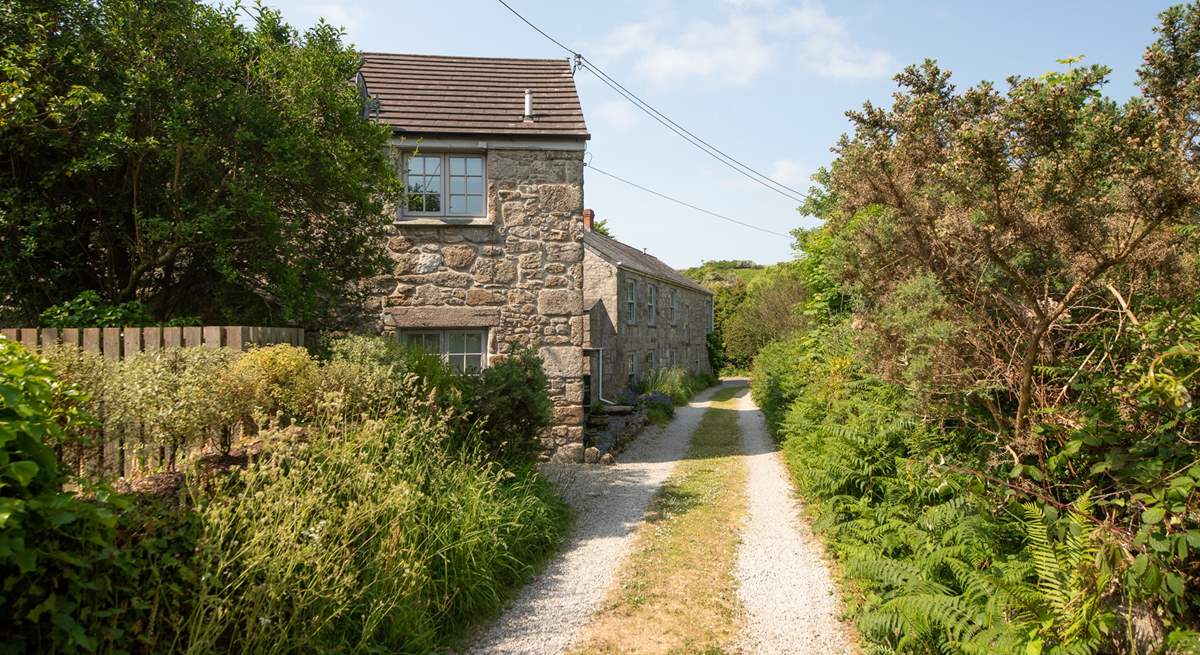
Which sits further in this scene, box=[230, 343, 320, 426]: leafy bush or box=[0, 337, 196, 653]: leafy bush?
box=[230, 343, 320, 426]: leafy bush

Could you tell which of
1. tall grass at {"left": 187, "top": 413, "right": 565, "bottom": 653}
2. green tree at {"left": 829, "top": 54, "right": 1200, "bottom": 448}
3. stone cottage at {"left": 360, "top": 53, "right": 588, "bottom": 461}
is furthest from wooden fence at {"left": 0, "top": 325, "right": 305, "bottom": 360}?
green tree at {"left": 829, "top": 54, "right": 1200, "bottom": 448}

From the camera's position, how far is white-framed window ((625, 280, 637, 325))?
69.1 ft

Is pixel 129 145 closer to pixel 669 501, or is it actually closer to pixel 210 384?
pixel 210 384

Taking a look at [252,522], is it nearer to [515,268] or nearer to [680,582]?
[680,582]

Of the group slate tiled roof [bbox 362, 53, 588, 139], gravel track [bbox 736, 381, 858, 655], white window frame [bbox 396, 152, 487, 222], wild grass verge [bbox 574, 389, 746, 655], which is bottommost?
gravel track [bbox 736, 381, 858, 655]

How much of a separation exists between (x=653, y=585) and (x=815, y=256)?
7.21 m

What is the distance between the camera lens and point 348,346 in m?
7.15

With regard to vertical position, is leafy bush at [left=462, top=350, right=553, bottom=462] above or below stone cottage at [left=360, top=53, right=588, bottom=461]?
below

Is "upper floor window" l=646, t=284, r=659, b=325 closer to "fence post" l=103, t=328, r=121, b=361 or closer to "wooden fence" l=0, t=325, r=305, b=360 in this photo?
"wooden fence" l=0, t=325, r=305, b=360

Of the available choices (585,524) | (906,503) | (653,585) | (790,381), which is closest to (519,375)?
(585,524)

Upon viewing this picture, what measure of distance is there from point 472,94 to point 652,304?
43.8ft

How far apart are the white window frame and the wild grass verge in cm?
530

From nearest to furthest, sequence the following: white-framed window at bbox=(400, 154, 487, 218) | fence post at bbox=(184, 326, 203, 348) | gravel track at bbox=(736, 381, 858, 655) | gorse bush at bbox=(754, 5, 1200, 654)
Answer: gorse bush at bbox=(754, 5, 1200, 654), gravel track at bbox=(736, 381, 858, 655), fence post at bbox=(184, 326, 203, 348), white-framed window at bbox=(400, 154, 487, 218)

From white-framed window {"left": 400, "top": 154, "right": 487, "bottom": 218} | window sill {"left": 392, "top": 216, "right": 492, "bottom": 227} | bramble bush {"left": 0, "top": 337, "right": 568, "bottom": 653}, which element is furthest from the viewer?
white-framed window {"left": 400, "top": 154, "right": 487, "bottom": 218}
